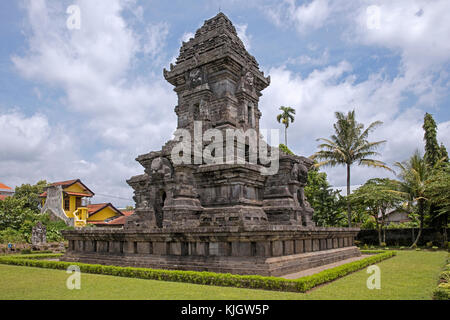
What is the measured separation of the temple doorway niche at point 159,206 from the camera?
15.1m

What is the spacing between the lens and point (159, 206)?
15219mm

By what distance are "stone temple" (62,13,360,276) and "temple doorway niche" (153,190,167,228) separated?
0.14 feet

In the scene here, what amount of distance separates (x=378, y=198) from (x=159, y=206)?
18.9 meters

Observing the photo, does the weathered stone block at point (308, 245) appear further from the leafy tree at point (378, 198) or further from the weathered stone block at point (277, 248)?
the leafy tree at point (378, 198)

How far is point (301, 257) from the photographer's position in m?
11.0

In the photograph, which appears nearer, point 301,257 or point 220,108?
point 301,257

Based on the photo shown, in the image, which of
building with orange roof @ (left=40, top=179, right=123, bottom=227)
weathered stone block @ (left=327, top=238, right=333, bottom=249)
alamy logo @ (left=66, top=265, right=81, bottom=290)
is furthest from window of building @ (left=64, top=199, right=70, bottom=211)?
weathered stone block @ (left=327, top=238, right=333, bottom=249)

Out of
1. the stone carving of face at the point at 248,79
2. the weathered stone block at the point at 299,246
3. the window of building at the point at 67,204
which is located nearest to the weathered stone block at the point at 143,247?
the weathered stone block at the point at 299,246

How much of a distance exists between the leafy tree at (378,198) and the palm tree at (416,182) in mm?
808

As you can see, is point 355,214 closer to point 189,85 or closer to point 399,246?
point 399,246

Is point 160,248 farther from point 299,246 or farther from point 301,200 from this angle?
point 301,200

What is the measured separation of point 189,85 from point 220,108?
83.3 inches

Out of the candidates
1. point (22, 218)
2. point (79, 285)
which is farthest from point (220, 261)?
point (22, 218)

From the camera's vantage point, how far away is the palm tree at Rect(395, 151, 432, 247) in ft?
89.4
